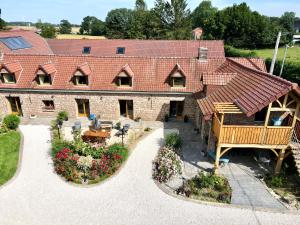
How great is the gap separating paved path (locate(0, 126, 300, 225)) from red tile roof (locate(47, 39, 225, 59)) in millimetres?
23613

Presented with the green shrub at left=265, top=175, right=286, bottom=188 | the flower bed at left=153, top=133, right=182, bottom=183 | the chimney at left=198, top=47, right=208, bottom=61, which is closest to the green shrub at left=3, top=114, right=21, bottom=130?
the flower bed at left=153, top=133, right=182, bottom=183

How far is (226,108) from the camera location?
53.8 feet

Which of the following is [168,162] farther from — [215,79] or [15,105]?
[15,105]

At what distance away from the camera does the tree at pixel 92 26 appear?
11477cm

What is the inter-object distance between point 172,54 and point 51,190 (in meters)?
27.2

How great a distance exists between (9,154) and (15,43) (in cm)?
1927

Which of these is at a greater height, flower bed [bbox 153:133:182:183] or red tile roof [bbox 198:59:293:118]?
red tile roof [bbox 198:59:293:118]

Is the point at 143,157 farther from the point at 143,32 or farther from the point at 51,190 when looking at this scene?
the point at 143,32

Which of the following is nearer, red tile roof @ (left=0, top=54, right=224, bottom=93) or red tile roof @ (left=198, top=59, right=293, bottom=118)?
red tile roof @ (left=198, top=59, right=293, bottom=118)

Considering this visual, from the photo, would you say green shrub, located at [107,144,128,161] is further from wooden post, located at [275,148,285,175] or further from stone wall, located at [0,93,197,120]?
wooden post, located at [275,148,285,175]

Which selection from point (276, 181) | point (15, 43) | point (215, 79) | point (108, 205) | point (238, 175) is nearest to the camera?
point (108, 205)

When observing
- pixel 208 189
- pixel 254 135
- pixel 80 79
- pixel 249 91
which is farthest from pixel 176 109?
pixel 208 189

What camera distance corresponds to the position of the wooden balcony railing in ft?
52.8

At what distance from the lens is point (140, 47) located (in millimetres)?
39031
